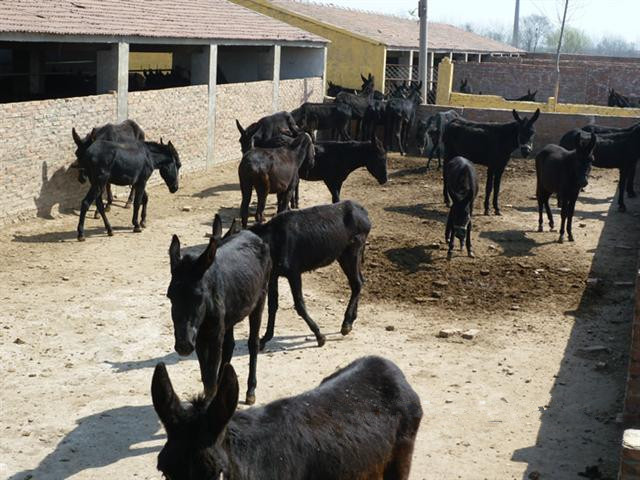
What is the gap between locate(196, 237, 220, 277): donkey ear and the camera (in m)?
7.00

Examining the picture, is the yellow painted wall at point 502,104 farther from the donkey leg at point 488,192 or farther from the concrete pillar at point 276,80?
the donkey leg at point 488,192

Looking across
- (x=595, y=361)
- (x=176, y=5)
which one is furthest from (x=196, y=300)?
(x=176, y=5)

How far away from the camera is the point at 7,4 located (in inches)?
709

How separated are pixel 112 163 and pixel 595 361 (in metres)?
8.79

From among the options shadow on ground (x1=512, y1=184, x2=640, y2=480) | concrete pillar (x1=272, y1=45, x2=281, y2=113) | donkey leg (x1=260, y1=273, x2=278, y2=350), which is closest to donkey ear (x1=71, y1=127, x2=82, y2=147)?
donkey leg (x1=260, y1=273, x2=278, y2=350)

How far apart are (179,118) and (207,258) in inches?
601

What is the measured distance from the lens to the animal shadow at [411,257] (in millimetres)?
14156

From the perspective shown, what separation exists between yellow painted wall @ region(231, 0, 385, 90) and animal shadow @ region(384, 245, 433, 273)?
2195cm

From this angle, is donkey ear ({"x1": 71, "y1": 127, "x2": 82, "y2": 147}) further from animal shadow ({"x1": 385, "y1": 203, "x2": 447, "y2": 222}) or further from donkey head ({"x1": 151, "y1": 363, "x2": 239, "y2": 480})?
→ donkey head ({"x1": 151, "y1": 363, "x2": 239, "y2": 480})

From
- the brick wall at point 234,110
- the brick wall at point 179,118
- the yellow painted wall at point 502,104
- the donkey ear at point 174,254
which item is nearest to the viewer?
the donkey ear at point 174,254

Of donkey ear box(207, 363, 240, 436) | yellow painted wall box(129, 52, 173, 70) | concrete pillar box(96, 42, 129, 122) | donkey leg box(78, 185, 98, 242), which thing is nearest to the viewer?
donkey ear box(207, 363, 240, 436)

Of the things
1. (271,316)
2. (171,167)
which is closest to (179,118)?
(171,167)

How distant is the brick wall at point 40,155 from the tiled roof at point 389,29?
20807 millimetres

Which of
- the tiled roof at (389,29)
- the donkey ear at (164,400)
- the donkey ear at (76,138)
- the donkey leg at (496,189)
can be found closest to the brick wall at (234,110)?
the donkey ear at (76,138)
